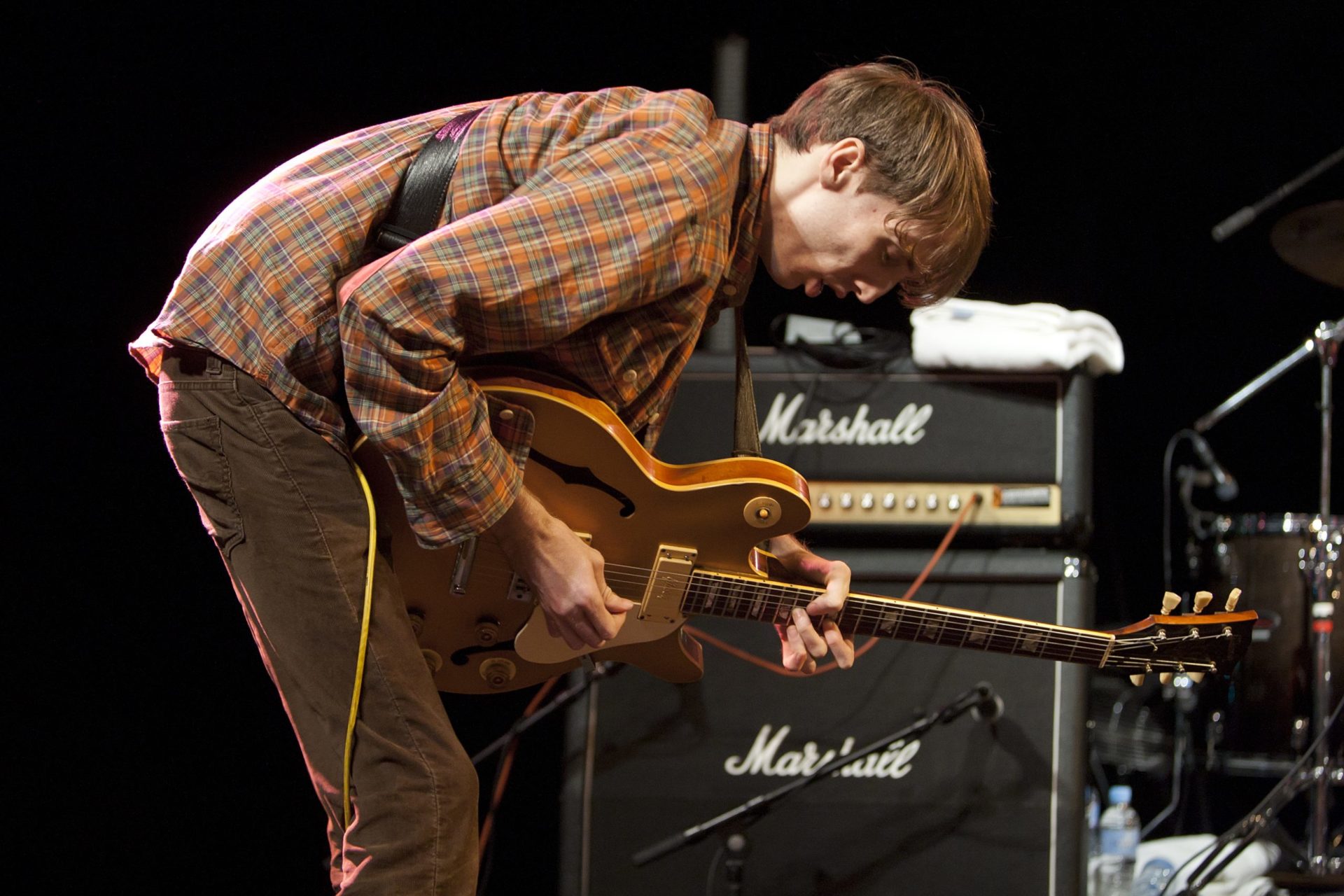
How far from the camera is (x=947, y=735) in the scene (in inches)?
111

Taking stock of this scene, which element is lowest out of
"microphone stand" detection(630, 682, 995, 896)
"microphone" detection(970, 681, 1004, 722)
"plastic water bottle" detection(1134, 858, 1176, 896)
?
"plastic water bottle" detection(1134, 858, 1176, 896)

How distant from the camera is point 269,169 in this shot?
3.25m

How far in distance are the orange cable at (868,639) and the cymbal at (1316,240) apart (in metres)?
1.59

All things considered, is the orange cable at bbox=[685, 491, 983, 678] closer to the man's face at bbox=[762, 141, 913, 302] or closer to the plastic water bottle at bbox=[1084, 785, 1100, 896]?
the plastic water bottle at bbox=[1084, 785, 1100, 896]

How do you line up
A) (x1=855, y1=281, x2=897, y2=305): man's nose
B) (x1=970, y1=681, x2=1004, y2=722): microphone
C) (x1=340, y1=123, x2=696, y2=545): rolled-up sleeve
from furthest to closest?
(x1=970, y1=681, x2=1004, y2=722): microphone
(x1=855, y1=281, x2=897, y2=305): man's nose
(x1=340, y1=123, x2=696, y2=545): rolled-up sleeve

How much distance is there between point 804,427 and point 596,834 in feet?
3.69

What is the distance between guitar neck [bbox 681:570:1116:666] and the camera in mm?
2072

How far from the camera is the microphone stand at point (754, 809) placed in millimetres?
2631

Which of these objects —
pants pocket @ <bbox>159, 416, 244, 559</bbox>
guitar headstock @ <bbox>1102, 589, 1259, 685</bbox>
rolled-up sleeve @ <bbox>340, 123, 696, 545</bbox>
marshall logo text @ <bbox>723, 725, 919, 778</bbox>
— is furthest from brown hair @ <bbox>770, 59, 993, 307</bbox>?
marshall logo text @ <bbox>723, 725, 919, 778</bbox>

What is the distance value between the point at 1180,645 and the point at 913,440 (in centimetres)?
88

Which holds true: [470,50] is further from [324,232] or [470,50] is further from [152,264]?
[324,232]

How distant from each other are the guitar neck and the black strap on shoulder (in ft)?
2.83

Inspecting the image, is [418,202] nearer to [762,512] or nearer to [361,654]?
[361,654]

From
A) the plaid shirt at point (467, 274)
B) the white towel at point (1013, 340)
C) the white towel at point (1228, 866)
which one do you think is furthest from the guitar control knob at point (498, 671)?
the white towel at point (1228, 866)
